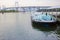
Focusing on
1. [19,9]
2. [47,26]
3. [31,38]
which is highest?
[31,38]

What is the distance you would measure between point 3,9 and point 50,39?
114 feet

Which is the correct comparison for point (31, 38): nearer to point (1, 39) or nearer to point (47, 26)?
point (1, 39)

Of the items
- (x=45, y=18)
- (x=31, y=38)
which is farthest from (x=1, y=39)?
(x=45, y=18)

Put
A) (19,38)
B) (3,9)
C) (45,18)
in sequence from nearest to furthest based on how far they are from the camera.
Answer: (19,38) < (45,18) < (3,9)

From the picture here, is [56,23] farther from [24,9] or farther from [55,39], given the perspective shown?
[24,9]

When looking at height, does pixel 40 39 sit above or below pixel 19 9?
above

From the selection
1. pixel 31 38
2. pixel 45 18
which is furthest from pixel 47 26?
pixel 31 38

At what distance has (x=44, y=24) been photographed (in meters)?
12.8

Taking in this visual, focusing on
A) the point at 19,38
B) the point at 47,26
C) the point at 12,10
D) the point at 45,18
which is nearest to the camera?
the point at 19,38

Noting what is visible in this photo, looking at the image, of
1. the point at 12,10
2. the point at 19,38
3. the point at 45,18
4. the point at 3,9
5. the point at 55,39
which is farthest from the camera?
the point at 12,10

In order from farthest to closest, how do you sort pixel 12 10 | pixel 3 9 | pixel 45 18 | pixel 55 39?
pixel 12 10
pixel 3 9
pixel 45 18
pixel 55 39

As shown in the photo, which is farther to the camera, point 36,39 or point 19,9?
point 19,9

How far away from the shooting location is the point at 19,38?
833 centimetres

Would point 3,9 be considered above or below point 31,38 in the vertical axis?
below
